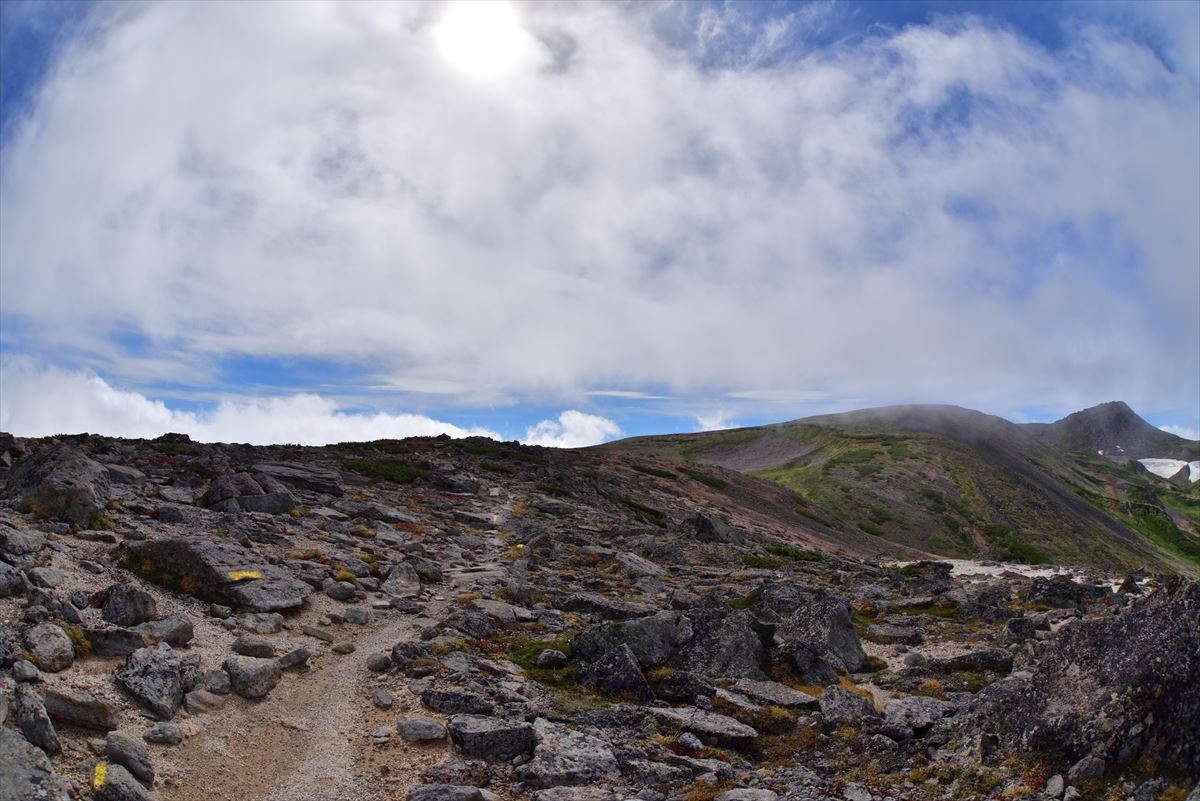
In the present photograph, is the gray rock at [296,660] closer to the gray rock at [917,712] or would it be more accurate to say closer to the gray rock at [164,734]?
the gray rock at [164,734]

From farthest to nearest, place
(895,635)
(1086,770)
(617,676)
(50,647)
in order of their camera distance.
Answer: (895,635)
(617,676)
(50,647)
(1086,770)

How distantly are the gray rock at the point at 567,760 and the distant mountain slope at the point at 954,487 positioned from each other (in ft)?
288

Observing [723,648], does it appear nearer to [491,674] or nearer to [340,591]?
Answer: [491,674]

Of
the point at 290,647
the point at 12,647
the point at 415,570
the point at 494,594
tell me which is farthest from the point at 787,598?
the point at 12,647

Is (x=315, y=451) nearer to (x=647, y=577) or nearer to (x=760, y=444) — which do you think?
(x=647, y=577)

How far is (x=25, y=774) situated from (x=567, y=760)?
7254mm

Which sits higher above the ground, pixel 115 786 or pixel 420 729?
pixel 115 786

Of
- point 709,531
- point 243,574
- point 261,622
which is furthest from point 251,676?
point 709,531

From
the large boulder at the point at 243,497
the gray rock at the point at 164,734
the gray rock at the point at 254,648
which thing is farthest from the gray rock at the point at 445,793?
the large boulder at the point at 243,497

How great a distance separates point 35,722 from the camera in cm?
958

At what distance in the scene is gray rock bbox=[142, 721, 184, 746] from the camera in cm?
1084

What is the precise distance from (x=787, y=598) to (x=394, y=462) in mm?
33704

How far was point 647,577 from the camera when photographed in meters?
29.7

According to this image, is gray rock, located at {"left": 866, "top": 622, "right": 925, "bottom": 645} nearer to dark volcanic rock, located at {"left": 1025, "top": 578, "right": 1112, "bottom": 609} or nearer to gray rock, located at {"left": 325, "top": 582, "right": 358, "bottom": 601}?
dark volcanic rock, located at {"left": 1025, "top": 578, "right": 1112, "bottom": 609}
